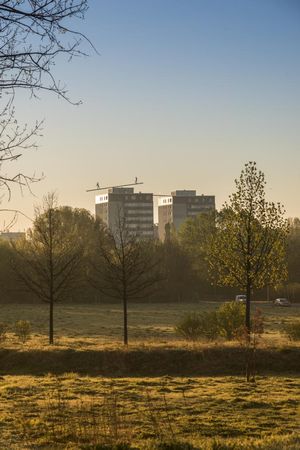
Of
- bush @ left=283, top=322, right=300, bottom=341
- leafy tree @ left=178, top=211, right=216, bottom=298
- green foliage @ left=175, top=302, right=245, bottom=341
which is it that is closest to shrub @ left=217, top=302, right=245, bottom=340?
green foliage @ left=175, top=302, right=245, bottom=341

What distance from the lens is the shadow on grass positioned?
73.6 ft

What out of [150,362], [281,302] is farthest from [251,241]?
[281,302]

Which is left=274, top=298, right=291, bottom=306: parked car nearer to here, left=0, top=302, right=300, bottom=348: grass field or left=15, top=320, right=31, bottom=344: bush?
left=0, top=302, right=300, bottom=348: grass field

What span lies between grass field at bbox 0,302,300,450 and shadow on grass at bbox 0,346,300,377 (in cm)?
4

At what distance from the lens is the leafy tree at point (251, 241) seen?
88.4 feet

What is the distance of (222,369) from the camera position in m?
22.4

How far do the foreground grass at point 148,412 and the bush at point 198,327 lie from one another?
7.92m

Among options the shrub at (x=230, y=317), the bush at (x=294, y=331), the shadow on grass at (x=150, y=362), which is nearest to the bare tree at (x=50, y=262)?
the shadow on grass at (x=150, y=362)

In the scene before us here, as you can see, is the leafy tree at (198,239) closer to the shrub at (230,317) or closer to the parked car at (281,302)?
the parked car at (281,302)

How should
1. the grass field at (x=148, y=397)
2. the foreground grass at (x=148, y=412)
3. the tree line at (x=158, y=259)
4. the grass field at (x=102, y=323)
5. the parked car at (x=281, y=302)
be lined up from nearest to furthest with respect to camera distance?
the foreground grass at (x=148, y=412), the grass field at (x=148, y=397), the tree line at (x=158, y=259), the grass field at (x=102, y=323), the parked car at (x=281, y=302)

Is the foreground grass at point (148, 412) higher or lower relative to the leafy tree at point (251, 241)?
lower

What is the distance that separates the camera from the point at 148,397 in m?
11.5

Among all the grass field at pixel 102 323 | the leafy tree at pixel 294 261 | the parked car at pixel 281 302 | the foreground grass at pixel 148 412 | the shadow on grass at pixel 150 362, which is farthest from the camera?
the leafy tree at pixel 294 261

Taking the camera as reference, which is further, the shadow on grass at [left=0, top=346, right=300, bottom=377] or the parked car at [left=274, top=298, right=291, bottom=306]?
the parked car at [left=274, top=298, right=291, bottom=306]
